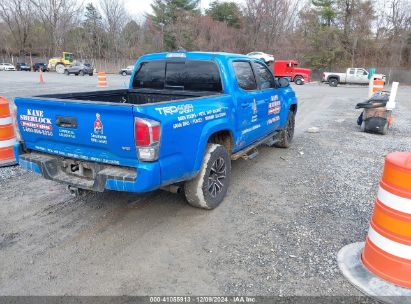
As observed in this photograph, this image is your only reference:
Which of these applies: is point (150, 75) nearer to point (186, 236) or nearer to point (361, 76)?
point (186, 236)

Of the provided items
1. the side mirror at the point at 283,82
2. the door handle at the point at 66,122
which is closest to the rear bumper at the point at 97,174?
the door handle at the point at 66,122

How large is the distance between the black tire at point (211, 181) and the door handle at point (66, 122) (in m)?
1.48

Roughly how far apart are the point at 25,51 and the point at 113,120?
75.5 metres

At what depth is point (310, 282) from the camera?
119 inches

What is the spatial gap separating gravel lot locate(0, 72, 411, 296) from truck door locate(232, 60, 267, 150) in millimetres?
776

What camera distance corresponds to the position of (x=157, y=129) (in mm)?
3221

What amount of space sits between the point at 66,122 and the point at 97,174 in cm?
67

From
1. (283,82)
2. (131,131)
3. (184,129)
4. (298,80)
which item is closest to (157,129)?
(131,131)

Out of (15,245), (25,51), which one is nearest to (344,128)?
(15,245)

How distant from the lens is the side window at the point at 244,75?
496cm

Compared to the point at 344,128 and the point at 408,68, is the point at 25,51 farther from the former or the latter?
the point at 344,128

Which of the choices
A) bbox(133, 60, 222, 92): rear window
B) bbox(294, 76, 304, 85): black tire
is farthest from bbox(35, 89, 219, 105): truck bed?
bbox(294, 76, 304, 85): black tire

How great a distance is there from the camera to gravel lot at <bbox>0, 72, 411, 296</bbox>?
300 centimetres

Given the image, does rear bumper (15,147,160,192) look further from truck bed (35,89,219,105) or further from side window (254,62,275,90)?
side window (254,62,275,90)
